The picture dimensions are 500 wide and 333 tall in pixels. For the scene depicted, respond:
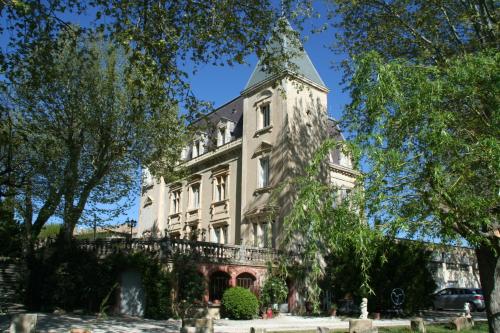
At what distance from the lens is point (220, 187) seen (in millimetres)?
35156

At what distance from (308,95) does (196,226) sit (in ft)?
41.3

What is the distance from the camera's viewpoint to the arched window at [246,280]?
25.8 meters

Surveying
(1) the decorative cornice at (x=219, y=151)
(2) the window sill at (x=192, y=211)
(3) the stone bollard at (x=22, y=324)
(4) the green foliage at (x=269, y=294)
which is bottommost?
(3) the stone bollard at (x=22, y=324)

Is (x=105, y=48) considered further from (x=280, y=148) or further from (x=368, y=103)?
(x=368, y=103)

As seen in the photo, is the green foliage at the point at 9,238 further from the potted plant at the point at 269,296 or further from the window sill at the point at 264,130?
the potted plant at the point at 269,296

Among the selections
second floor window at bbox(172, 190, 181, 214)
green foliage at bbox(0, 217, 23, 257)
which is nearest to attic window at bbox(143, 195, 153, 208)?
second floor window at bbox(172, 190, 181, 214)

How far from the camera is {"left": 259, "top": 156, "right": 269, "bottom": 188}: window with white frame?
31.3 meters

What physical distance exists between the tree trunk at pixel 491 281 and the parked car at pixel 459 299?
768 inches

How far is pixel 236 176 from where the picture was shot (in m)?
33.7

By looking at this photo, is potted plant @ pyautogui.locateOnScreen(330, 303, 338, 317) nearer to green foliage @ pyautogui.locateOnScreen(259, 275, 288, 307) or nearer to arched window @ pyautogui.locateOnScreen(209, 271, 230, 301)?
green foliage @ pyautogui.locateOnScreen(259, 275, 288, 307)

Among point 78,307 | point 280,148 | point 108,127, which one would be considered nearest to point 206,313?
point 78,307

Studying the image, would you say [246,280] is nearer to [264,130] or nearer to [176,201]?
[264,130]

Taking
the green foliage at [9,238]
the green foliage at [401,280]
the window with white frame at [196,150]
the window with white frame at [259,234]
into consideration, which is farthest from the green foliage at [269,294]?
the green foliage at [9,238]

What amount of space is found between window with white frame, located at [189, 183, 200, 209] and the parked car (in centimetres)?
1807
